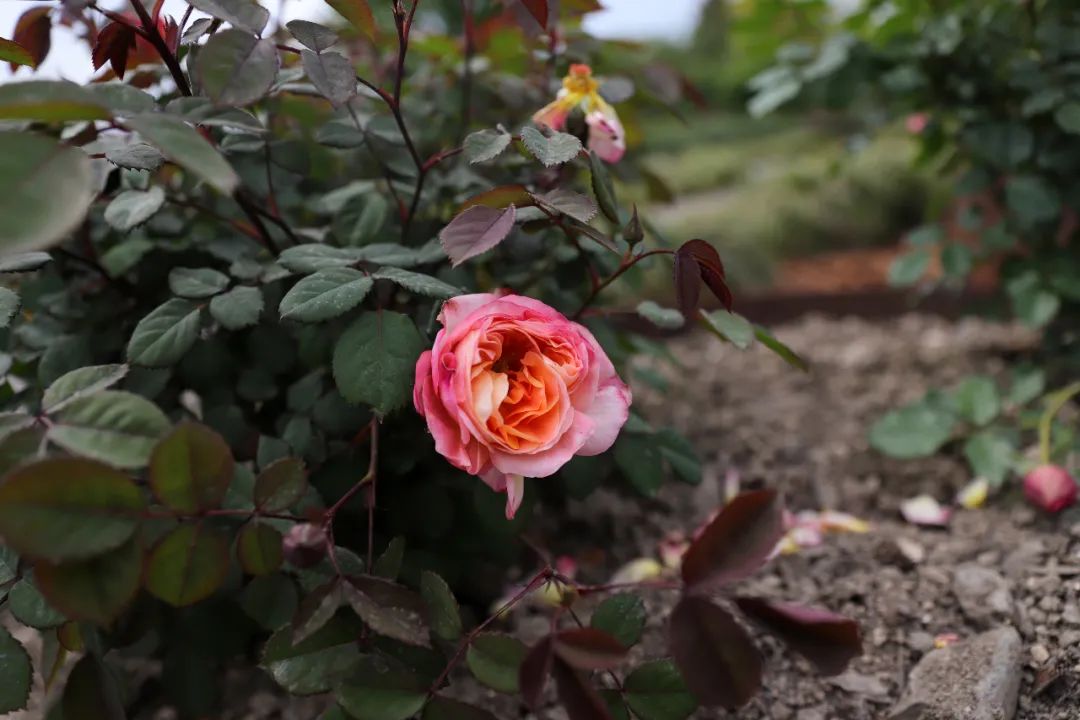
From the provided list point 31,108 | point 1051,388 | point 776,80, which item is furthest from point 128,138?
point 1051,388

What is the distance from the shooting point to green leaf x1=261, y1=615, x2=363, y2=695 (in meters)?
0.49

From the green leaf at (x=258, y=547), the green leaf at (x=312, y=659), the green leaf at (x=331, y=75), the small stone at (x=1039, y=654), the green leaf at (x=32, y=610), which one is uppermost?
the green leaf at (x=331, y=75)

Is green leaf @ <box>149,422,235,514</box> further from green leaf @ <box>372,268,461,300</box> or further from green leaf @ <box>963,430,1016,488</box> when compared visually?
green leaf @ <box>963,430,1016,488</box>

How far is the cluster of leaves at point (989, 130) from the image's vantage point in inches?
38.6

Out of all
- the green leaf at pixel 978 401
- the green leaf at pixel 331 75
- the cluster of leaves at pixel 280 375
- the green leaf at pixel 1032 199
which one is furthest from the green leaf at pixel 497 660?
the green leaf at pixel 1032 199

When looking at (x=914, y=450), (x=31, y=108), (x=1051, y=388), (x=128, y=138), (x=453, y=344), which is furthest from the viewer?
(x=1051, y=388)

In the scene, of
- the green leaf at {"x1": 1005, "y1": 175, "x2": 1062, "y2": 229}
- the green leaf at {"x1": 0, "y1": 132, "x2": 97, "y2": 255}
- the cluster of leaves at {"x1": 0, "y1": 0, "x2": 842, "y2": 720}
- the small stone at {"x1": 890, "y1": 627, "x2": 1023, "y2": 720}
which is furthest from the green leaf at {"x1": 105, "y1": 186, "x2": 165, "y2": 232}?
the green leaf at {"x1": 1005, "y1": 175, "x2": 1062, "y2": 229}

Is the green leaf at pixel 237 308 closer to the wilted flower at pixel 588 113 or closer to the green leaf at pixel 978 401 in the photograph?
the wilted flower at pixel 588 113

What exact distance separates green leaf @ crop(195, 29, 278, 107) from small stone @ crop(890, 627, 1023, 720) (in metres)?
0.57

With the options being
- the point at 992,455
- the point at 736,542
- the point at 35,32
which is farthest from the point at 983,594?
the point at 35,32

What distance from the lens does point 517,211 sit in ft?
1.77

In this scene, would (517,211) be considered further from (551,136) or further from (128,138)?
(128,138)

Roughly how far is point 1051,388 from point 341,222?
3.15 ft

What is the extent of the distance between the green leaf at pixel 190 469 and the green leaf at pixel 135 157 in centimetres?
19
